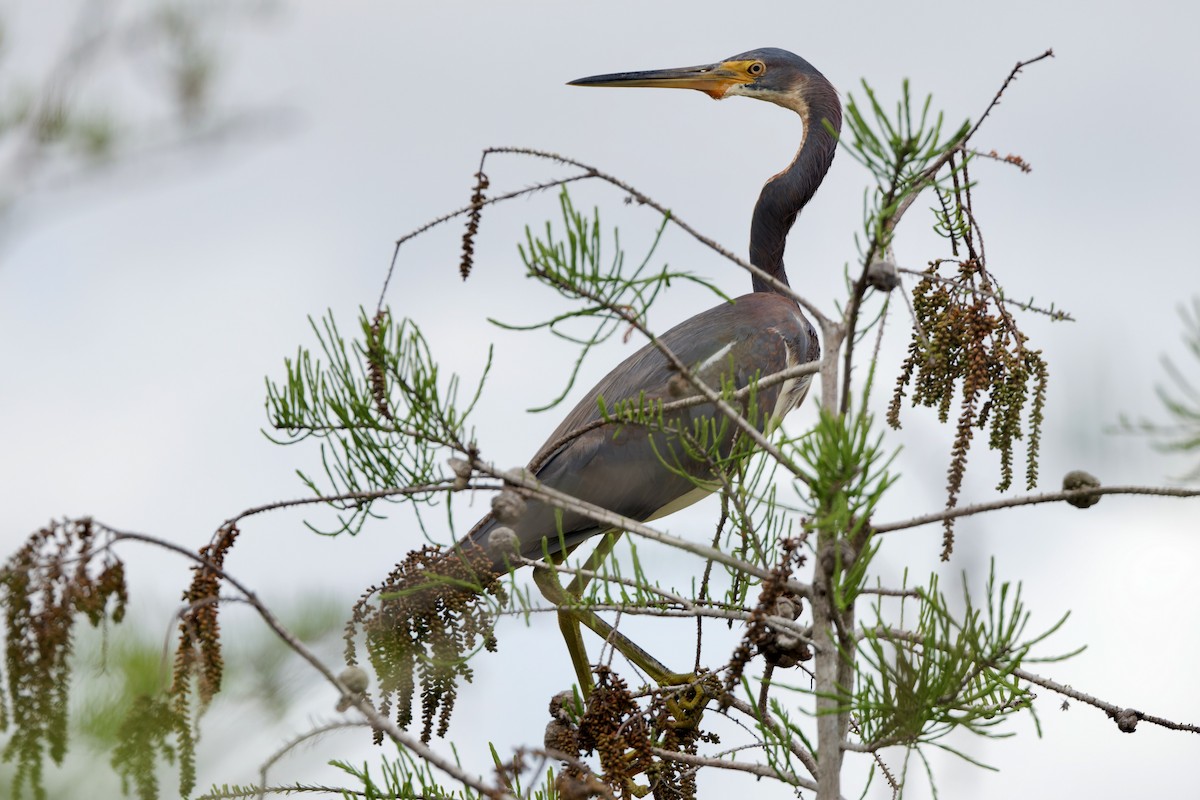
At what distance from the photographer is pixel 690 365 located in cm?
404

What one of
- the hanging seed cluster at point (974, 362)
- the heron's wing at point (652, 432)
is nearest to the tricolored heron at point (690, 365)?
the heron's wing at point (652, 432)

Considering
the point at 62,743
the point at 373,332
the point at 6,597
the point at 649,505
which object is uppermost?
the point at 649,505

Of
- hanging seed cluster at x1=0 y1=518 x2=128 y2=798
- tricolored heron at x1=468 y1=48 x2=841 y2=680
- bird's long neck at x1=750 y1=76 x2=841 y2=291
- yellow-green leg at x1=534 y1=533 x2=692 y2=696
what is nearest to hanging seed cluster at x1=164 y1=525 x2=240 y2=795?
hanging seed cluster at x1=0 y1=518 x2=128 y2=798

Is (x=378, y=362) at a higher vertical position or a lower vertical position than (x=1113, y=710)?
higher

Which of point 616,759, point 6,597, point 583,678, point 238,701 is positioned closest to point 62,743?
point 6,597

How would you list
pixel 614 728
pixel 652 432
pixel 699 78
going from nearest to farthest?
pixel 614 728 → pixel 652 432 → pixel 699 78

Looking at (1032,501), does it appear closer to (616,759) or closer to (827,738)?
(827,738)

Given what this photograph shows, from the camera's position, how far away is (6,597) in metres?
1.62

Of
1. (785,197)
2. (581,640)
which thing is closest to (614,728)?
(581,640)

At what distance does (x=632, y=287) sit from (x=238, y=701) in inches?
39.8

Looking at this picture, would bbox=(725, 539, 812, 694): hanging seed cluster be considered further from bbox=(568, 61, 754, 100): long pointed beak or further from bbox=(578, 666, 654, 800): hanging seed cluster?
bbox=(568, 61, 754, 100): long pointed beak

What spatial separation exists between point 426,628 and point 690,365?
1.83 m

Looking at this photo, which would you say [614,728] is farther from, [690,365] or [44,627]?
[690,365]

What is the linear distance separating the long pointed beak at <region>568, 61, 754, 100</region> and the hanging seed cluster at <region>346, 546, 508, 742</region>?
2.69m
